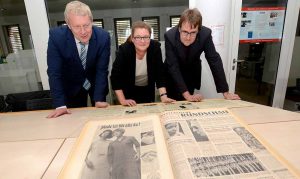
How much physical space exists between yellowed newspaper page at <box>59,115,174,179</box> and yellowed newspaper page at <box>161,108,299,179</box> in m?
0.04

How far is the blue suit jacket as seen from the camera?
49.2 inches

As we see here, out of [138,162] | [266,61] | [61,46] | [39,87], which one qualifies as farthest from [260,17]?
[39,87]

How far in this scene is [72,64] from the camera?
52.4 inches

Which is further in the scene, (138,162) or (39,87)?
(39,87)

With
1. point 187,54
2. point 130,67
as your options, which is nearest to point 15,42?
point 130,67

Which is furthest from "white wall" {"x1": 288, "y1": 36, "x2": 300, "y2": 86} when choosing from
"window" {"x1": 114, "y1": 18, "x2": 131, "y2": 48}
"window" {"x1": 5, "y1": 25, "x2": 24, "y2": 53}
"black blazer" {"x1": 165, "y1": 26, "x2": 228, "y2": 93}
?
"window" {"x1": 114, "y1": 18, "x2": 131, "y2": 48}

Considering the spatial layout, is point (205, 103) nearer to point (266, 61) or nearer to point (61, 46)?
point (61, 46)

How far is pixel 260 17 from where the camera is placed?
2129 millimetres

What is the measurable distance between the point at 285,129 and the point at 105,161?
2.19 feet

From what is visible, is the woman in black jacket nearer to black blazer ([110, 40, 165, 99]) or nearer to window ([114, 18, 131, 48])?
black blazer ([110, 40, 165, 99])

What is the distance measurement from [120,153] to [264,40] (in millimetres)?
2185

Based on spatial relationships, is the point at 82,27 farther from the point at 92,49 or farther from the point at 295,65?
the point at 295,65

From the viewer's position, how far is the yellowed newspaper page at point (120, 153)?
0.55 metres

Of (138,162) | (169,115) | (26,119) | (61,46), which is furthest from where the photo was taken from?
(61,46)
